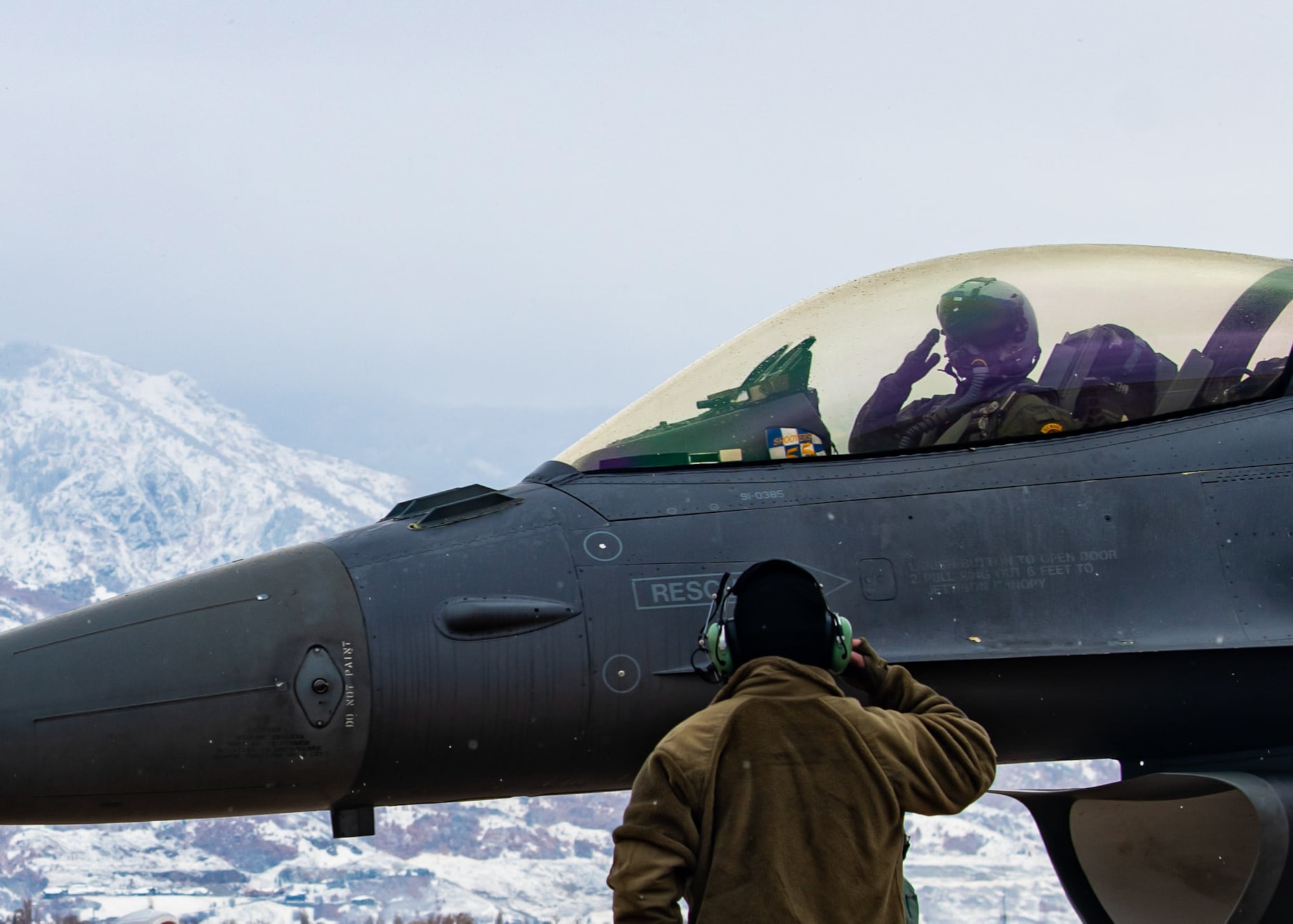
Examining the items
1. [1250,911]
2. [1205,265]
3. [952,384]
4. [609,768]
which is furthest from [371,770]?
[1205,265]

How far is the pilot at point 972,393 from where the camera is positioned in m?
5.42

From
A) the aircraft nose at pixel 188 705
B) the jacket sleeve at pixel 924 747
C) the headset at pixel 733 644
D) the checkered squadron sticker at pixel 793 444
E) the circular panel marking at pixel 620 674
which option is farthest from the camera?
the checkered squadron sticker at pixel 793 444

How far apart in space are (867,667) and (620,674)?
5.20ft

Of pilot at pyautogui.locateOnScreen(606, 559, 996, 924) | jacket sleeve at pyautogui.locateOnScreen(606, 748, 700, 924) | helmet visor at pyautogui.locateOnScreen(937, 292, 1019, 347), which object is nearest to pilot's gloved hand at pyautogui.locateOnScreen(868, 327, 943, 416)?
helmet visor at pyautogui.locateOnScreen(937, 292, 1019, 347)

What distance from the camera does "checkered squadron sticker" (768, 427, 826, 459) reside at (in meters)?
5.38

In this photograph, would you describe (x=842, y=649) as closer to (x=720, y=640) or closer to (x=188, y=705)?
(x=720, y=640)

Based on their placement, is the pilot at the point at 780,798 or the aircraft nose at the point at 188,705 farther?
the aircraft nose at the point at 188,705

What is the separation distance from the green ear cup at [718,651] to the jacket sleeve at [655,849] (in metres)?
0.36

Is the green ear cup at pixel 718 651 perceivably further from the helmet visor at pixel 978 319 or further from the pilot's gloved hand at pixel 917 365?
the helmet visor at pixel 978 319

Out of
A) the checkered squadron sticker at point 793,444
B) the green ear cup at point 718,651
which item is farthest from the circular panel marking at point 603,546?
the green ear cup at point 718,651

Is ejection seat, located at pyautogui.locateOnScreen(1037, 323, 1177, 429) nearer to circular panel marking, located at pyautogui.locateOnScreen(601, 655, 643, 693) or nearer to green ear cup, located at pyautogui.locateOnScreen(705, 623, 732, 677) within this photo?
circular panel marking, located at pyautogui.locateOnScreen(601, 655, 643, 693)

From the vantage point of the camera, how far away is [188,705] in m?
4.39

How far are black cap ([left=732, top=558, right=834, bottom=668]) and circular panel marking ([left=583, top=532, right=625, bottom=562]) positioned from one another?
1922mm

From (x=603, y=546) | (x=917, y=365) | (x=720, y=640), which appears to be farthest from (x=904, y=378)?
(x=720, y=640)
